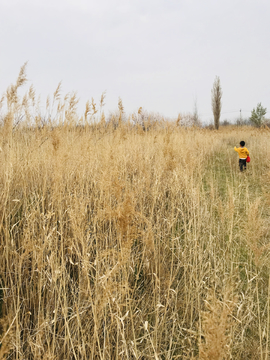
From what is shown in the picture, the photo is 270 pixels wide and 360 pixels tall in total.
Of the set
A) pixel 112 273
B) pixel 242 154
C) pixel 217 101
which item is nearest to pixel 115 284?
pixel 112 273

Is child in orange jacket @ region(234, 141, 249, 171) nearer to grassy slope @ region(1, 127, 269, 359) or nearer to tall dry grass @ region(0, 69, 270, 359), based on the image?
tall dry grass @ region(0, 69, 270, 359)

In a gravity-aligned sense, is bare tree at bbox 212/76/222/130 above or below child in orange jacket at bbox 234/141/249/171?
above

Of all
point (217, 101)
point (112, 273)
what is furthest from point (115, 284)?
point (217, 101)

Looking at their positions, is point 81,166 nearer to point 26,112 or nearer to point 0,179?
A: point 0,179

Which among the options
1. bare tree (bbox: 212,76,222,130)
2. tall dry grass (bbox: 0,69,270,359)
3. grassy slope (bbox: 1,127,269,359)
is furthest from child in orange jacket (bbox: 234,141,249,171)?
bare tree (bbox: 212,76,222,130)

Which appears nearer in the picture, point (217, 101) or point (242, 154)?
point (242, 154)

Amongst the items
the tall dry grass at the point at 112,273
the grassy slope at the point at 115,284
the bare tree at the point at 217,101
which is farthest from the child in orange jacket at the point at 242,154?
the bare tree at the point at 217,101

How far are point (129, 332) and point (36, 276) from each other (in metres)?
0.62

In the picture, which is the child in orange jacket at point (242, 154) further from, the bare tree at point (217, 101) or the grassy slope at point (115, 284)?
the bare tree at point (217, 101)

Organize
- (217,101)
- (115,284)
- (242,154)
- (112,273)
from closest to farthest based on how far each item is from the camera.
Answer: (115,284) < (112,273) < (242,154) < (217,101)

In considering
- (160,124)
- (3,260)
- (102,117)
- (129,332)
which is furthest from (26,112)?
(160,124)

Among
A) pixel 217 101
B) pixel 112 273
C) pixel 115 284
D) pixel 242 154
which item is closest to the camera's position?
pixel 115 284

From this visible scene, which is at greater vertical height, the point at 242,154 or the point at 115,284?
the point at 242,154

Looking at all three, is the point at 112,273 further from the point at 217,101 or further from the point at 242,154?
the point at 217,101
